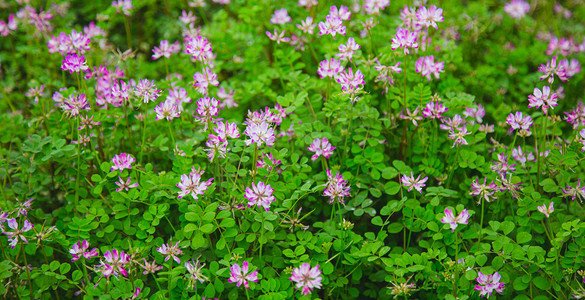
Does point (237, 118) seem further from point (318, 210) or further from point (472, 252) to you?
point (472, 252)

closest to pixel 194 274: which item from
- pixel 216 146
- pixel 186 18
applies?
pixel 216 146

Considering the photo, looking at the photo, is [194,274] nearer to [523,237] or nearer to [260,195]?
[260,195]

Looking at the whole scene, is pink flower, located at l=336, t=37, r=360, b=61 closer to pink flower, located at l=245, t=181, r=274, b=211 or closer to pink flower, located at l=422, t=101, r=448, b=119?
pink flower, located at l=422, t=101, r=448, b=119

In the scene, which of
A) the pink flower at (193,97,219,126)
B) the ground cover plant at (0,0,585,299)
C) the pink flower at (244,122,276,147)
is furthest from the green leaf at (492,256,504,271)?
the pink flower at (193,97,219,126)

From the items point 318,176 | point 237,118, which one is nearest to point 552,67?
point 318,176

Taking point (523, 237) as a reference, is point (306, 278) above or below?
above

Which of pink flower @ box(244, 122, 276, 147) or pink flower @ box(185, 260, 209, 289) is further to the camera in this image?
pink flower @ box(244, 122, 276, 147)

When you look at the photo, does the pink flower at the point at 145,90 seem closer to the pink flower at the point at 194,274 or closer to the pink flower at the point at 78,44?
the pink flower at the point at 78,44
